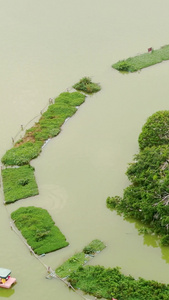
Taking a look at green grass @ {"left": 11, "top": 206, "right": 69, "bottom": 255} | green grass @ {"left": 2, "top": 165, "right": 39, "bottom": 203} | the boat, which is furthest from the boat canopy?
green grass @ {"left": 2, "top": 165, "right": 39, "bottom": 203}

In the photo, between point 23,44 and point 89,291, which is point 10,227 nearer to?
point 89,291

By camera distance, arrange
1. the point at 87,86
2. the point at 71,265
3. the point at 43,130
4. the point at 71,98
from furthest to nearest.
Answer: the point at 87,86, the point at 71,98, the point at 43,130, the point at 71,265

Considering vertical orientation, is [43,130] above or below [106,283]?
above

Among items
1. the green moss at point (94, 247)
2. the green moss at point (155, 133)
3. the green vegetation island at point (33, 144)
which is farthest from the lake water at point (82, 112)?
the green moss at point (155, 133)

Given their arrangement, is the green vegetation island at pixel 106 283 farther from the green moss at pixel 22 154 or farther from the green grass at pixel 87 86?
the green grass at pixel 87 86

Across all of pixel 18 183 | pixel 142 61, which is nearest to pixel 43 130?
pixel 18 183

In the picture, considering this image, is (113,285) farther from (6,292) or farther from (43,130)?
(43,130)

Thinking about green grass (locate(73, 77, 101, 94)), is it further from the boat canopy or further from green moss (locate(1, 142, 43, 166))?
the boat canopy

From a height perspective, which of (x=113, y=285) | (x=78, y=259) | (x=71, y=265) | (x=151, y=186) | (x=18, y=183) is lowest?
(x=113, y=285)

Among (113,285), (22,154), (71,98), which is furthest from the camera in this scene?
(71,98)
